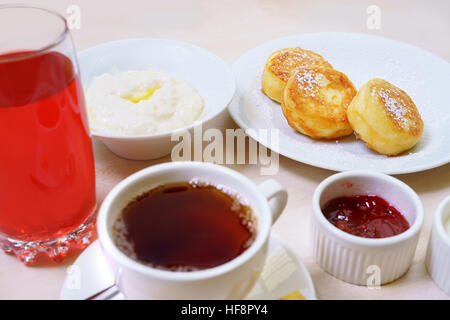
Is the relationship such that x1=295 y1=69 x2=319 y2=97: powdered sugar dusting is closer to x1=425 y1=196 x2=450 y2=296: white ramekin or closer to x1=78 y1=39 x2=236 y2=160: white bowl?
x1=78 y1=39 x2=236 y2=160: white bowl

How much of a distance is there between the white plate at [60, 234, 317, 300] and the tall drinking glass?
92mm

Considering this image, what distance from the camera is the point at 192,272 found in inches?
29.2

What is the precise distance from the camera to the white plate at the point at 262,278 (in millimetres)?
874

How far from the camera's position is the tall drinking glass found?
85cm

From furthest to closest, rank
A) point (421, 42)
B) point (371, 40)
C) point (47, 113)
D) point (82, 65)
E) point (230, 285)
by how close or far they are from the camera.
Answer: point (421, 42)
point (371, 40)
point (82, 65)
point (47, 113)
point (230, 285)

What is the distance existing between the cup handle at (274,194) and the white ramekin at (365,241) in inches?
4.6

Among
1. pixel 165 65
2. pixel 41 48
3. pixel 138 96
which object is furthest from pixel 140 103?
pixel 41 48

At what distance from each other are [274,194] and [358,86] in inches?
30.4

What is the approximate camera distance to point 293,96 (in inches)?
50.3

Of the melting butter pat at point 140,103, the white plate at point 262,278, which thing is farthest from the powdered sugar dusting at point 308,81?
the white plate at point 262,278

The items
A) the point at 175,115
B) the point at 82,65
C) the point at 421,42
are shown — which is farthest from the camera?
the point at 421,42

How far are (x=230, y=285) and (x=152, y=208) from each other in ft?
0.64

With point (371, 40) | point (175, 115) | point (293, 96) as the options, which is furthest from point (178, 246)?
point (371, 40)
